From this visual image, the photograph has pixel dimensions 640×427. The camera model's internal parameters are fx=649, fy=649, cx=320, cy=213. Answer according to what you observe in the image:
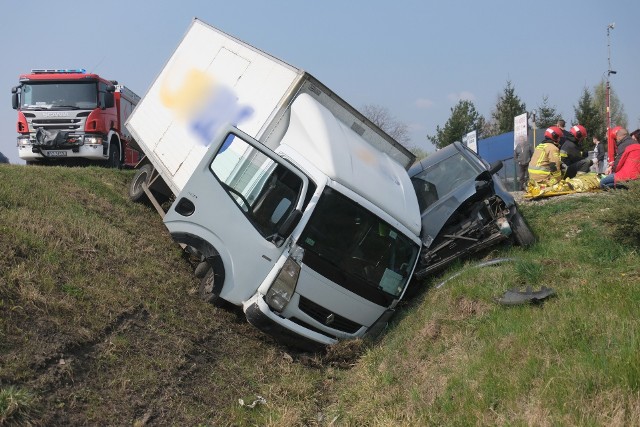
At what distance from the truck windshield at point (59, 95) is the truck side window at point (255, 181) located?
31.9 ft

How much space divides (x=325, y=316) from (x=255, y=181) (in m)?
1.80

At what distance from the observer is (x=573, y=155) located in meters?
12.1

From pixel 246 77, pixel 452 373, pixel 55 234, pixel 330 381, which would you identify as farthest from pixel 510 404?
pixel 246 77

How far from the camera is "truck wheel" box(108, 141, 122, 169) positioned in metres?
16.6

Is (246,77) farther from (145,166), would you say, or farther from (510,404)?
(510,404)

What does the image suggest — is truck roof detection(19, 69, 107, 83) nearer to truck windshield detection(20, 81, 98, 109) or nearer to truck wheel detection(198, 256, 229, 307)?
truck windshield detection(20, 81, 98, 109)

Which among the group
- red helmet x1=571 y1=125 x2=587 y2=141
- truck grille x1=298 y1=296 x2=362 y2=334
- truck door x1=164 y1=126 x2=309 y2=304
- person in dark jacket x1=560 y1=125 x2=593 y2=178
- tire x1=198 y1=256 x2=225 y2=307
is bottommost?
tire x1=198 y1=256 x2=225 y2=307

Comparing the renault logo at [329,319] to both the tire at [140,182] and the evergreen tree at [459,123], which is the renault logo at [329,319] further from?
the evergreen tree at [459,123]

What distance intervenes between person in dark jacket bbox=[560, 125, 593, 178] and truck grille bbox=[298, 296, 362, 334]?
6.17 metres

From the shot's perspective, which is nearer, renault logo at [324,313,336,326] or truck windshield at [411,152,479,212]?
renault logo at [324,313,336,326]

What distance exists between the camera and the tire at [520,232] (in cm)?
868

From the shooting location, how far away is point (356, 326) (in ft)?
26.4

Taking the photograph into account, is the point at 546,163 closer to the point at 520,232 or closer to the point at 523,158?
the point at 520,232

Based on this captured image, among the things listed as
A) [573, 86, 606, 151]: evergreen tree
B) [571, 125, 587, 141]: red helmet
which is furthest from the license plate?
[573, 86, 606, 151]: evergreen tree
